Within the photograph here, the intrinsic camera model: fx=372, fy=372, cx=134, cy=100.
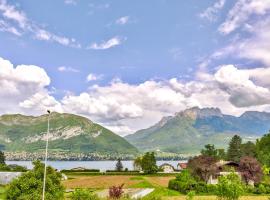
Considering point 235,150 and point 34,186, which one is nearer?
point 34,186

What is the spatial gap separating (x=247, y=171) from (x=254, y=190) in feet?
42.1

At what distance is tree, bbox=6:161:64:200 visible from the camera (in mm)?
35438

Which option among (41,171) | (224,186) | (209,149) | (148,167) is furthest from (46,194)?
(209,149)

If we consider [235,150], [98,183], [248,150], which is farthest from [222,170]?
[235,150]

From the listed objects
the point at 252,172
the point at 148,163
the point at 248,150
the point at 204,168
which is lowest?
the point at 252,172

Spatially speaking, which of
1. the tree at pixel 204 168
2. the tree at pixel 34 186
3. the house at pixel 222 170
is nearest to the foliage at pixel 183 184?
the tree at pixel 204 168

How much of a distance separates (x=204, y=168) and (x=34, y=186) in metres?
70.9

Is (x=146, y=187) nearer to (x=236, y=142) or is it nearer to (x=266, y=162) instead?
(x=266, y=162)

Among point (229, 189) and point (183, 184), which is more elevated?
point (229, 189)

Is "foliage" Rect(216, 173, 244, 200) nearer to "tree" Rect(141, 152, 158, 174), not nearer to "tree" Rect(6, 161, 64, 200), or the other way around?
"tree" Rect(6, 161, 64, 200)

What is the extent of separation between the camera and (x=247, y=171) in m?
98.9

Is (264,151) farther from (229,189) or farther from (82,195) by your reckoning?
(82,195)

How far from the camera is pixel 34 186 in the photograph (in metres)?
36.1

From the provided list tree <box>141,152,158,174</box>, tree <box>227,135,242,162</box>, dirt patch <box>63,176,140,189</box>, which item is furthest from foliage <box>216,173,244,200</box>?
tree <box>227,135,242,162</box>
